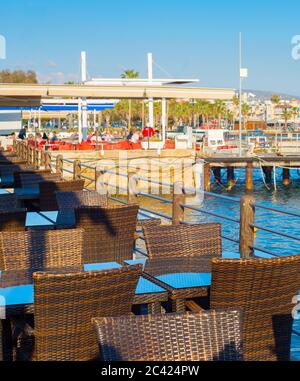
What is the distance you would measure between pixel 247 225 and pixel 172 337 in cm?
323

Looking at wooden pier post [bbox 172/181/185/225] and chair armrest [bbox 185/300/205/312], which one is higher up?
wooden pier post [bbox 172/181/185/225]

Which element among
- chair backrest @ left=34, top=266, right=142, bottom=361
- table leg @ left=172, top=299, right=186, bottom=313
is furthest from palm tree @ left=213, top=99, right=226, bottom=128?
chair backrest @ left=34, top=266, right=142, bottom=361

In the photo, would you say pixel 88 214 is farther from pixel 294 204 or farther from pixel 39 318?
pixel 294 204

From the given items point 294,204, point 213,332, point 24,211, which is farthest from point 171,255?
point 294,204

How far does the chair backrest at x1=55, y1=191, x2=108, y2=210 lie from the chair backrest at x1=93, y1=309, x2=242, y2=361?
520cm

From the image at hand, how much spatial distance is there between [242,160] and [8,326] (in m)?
36.9

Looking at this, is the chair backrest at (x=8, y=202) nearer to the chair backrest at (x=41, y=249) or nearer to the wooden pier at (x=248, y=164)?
the chair backrest at (x=41, y=249)

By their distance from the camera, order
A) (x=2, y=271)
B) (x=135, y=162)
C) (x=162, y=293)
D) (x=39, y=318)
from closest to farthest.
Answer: (x=39, y=318)
(x=162, y=293)
(x=2, y=271)
(x=135, y=162)

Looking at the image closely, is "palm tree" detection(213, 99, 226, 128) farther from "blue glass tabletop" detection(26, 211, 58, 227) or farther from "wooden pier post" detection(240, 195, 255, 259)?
"wooden pier post" detection(240, 195, 255, 259)

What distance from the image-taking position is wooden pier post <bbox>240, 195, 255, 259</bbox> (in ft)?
20.0

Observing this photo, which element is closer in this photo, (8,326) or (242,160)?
(8,326)

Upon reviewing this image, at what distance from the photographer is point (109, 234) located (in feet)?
20.6

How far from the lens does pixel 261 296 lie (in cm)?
396

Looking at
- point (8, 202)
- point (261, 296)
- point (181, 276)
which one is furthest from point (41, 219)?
point (261, 296)
